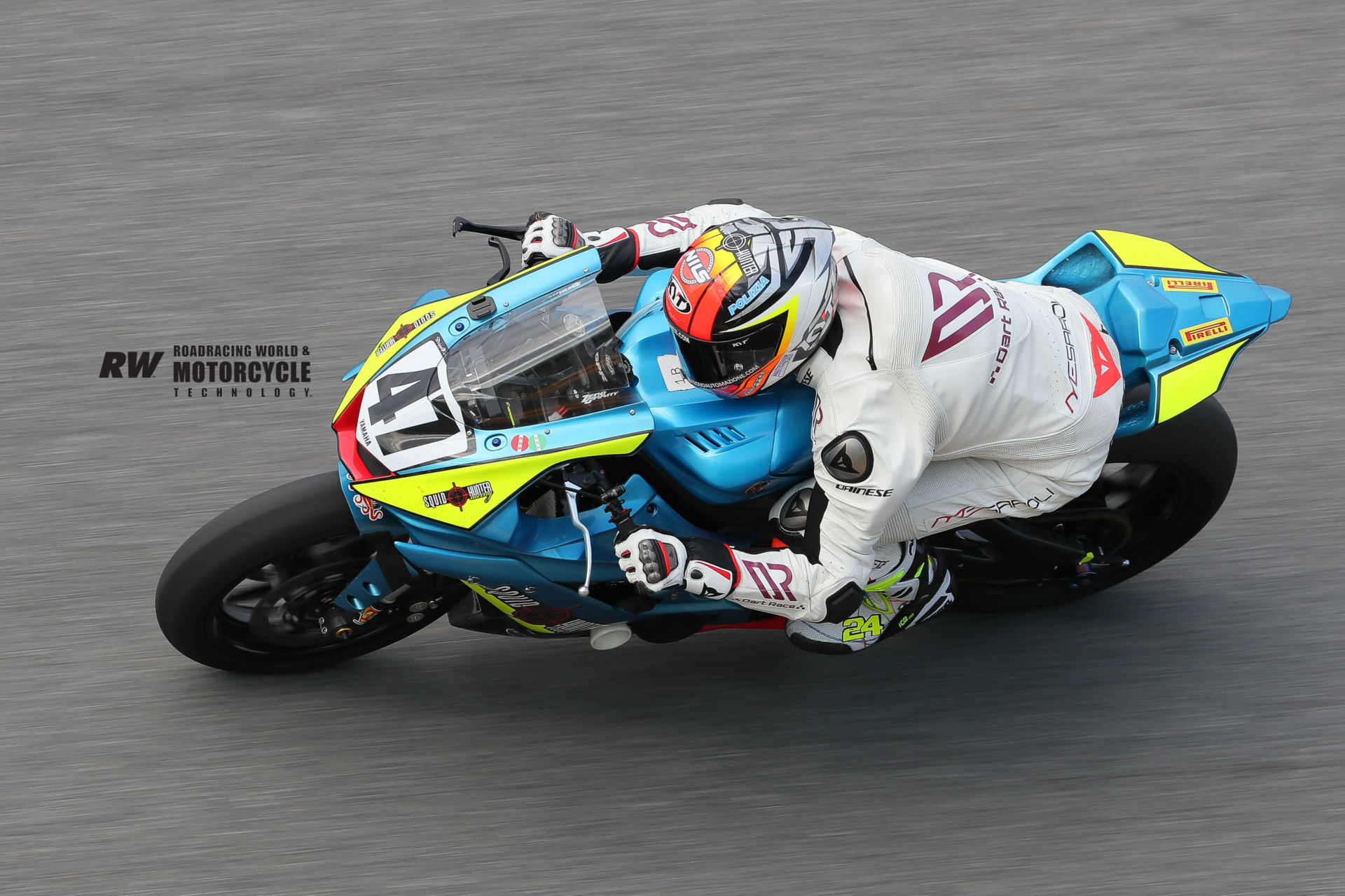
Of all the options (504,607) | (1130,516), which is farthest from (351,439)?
(1130,516)

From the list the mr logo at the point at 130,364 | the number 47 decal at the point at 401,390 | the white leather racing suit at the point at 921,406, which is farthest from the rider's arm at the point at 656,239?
the mr logo at the point at 130,364

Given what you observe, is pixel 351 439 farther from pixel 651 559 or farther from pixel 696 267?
pixel 696 267

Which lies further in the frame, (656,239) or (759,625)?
(759,625)

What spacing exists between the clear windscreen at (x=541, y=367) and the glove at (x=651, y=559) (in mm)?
357

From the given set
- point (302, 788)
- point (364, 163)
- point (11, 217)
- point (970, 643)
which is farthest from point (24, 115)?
point (970, 643)

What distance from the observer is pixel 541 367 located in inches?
139

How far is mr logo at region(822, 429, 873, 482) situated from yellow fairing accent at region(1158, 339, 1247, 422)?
1033mm

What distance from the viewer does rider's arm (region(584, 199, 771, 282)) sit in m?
3.82

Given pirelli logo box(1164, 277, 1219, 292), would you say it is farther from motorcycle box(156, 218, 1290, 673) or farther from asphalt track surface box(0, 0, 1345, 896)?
asphalt track surface box(0, 0, 1345, 896)

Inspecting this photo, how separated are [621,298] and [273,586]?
200 cm

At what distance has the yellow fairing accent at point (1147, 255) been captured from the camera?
4.09 m

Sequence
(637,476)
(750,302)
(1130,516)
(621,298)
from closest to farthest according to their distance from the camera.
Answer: (750,302)
(637,476)
(1130,516)
(621,298)

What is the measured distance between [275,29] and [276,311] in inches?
78.8

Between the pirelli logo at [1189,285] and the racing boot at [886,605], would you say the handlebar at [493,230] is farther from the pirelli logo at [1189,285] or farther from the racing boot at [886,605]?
the pirelli logo at [1189,285]
